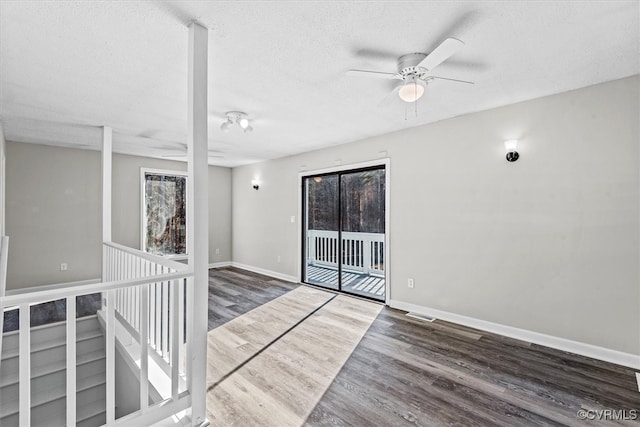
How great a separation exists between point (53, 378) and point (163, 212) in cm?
361

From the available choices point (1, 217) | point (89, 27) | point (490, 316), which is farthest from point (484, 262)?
point (1, 217)

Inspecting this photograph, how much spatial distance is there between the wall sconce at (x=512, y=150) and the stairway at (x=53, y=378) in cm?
496

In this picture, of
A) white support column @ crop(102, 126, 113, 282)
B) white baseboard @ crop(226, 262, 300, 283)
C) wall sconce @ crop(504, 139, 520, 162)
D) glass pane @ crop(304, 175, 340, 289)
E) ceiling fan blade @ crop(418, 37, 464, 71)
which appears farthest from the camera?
white baseboard @ crop(226, 262, 300, 283)

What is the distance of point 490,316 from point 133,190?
621cm

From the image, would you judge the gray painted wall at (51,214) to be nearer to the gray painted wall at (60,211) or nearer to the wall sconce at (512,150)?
the gray painted wall at (60,211)

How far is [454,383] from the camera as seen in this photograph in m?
2.29

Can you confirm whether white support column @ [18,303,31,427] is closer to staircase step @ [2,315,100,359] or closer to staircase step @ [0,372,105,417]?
staircase step @ [0,372,105,417]

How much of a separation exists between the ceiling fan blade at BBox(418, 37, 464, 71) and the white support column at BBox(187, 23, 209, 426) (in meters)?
1.46

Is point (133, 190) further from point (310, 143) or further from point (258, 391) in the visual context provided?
point (258, 391)

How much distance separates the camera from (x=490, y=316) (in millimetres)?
3268

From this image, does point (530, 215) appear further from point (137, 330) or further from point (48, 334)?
point (48, 334)

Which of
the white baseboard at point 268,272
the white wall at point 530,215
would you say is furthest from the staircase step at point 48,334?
the white wall at point 530,215

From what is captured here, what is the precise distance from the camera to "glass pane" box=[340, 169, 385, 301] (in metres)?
4.53

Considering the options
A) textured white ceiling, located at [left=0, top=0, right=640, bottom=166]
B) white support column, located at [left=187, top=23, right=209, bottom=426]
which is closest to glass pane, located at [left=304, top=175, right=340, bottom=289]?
textured white ceiling, located at [left=0, top=0, right=640, bottom=166]
